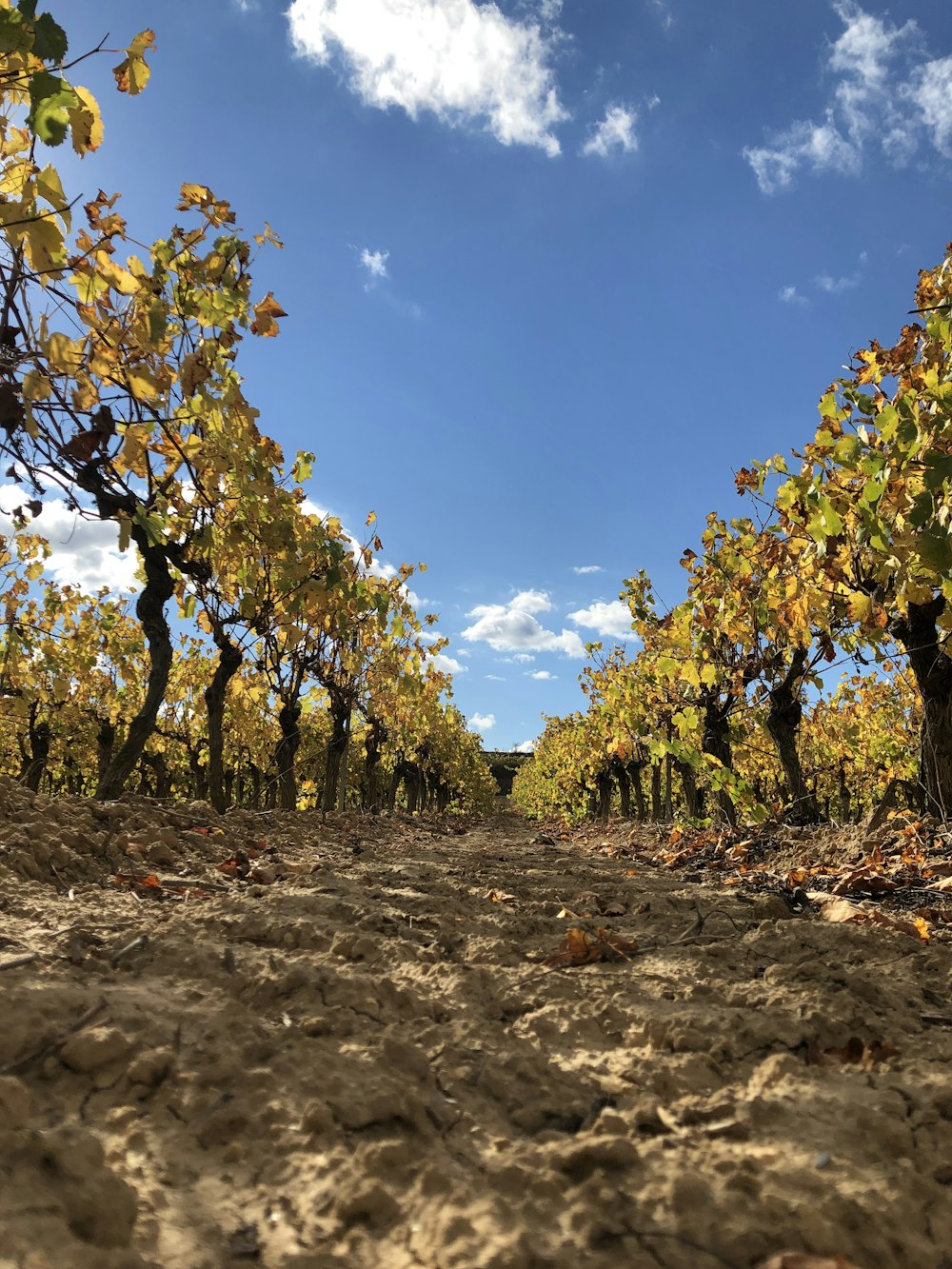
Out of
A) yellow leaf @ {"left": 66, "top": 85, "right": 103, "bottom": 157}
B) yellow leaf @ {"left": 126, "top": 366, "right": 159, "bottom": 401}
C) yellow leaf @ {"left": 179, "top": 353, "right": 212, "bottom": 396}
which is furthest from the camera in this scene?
yellow leaf @ {"left": 179, "top": 353, "right": 212, "bottom": 396}

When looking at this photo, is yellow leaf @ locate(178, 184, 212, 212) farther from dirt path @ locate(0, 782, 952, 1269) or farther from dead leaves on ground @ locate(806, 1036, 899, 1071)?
dead leaves on ground @ locate(806, 1036, 899, 1071)

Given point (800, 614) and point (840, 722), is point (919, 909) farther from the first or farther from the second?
point (840, 722)

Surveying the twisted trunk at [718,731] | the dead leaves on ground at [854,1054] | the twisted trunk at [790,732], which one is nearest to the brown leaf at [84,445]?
the dead leaves on ground at [854,1054]

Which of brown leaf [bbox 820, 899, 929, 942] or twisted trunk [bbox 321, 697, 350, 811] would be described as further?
twisted trunk [bbox 321, 697, 350, 811]

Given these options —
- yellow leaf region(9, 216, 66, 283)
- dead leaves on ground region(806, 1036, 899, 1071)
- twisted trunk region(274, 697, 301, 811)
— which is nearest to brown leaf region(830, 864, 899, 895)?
dead leaves on ground region(806, 1036, 899, 1071)

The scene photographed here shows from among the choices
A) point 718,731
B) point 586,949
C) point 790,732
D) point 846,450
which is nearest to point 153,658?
point 586,949

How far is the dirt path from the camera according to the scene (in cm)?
105

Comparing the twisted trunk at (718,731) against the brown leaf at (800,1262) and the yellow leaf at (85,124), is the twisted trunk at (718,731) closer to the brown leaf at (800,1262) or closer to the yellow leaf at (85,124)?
the yellow leaf at (85,124)

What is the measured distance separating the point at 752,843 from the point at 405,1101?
6.18m

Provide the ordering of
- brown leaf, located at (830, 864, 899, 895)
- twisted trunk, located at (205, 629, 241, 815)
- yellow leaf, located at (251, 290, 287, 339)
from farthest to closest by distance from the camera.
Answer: twisted trunk, located at (205, 629, 241, 815) → yellow leaf, located at (251, 290, 287, 339) → brown leaf, located at (830, 864, 899, 895)

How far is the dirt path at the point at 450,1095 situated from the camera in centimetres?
105

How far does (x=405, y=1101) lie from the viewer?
1.40 metres

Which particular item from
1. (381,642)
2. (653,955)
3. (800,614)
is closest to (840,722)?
(381,642)

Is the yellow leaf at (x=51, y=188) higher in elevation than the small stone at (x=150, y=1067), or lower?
higher
